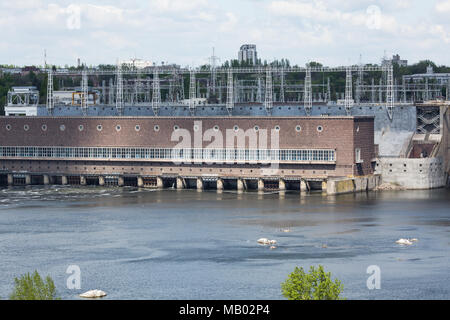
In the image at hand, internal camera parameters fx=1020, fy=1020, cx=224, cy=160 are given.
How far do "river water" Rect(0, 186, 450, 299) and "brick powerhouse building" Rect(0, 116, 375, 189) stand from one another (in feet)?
11.2

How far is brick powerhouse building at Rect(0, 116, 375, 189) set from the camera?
76938mm

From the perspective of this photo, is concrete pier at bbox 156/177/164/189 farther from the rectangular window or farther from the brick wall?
the rectangular window

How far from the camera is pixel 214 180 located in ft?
265

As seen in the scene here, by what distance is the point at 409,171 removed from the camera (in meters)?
79.3

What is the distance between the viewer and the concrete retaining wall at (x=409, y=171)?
7919cm

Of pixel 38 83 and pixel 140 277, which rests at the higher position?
pixel 38 83
